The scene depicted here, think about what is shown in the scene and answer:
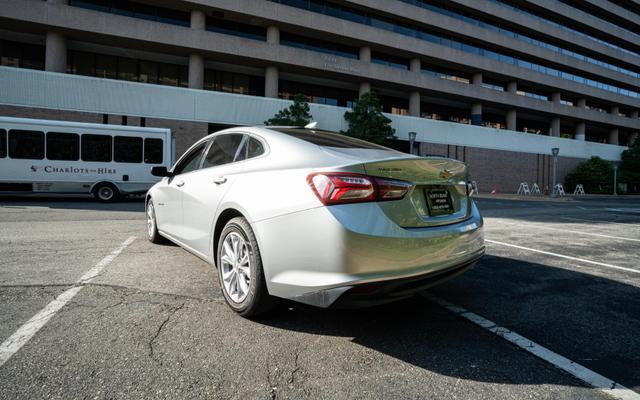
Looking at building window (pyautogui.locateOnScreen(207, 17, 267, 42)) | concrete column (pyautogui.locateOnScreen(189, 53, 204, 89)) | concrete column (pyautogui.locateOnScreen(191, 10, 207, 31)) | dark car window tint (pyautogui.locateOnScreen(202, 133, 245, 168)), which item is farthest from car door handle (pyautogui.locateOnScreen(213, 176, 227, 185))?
building window (pyautogui.locateOnScreen(207, 17, 267, 42))

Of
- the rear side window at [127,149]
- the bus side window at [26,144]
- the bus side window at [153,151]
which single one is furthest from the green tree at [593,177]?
the bus side window at [26,144]

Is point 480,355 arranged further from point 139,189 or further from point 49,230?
point 139,189

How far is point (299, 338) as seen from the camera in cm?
235

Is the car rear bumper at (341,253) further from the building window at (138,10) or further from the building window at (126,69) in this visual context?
the building window at (126,69)

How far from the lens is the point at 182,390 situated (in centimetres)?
178

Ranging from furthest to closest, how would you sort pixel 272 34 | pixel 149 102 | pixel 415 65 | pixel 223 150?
pixel 415 65, pixel 272 34, pixel 149 102, pixel 223 150

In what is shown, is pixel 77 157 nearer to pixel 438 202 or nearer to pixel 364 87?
pixel 438 202

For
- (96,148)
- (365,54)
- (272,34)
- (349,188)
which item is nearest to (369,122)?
(365,54)

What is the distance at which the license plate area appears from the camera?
8.14 ft

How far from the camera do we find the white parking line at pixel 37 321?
211 centimetres

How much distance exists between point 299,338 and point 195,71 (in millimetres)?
24018

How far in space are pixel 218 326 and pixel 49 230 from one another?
5618 millimetres

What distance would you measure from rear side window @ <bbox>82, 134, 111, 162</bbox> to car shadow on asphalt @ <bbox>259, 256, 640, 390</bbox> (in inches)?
509

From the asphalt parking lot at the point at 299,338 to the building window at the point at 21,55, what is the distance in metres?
26.1
